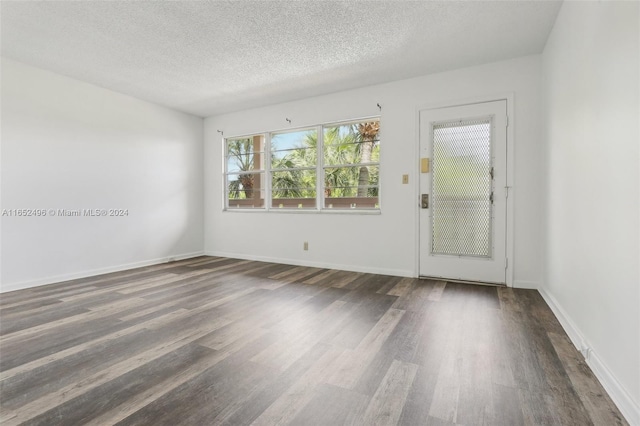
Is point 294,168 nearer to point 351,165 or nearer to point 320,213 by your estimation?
point 320,213

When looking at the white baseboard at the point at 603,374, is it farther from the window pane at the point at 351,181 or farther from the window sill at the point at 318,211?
the window pane at the point at 351,181

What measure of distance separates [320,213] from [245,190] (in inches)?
66.6

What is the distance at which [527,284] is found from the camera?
3.53 metres

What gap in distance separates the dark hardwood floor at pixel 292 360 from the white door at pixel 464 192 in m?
0.53

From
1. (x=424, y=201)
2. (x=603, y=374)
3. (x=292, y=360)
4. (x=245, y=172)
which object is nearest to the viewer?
(x=603, y=374)

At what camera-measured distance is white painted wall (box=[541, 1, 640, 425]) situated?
4.71ft

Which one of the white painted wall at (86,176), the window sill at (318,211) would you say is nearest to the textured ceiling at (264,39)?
the white painted wall at (86,176)

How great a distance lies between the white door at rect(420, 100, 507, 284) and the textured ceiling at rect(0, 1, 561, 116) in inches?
26.9

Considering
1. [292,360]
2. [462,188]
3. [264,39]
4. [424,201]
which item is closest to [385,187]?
[424,201]

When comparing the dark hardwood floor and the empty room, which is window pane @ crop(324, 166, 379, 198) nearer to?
the empty room

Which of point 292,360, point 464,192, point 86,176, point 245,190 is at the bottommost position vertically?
point 292,360

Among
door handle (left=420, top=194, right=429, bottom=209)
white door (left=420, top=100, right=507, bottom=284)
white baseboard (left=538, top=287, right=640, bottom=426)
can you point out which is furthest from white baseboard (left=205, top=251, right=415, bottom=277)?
white baseboard (left=538, top=287, right=640, bottom=426)

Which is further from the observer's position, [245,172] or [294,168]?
[245,172]

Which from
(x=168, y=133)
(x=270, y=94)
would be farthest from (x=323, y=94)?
(x=168, y=133)
